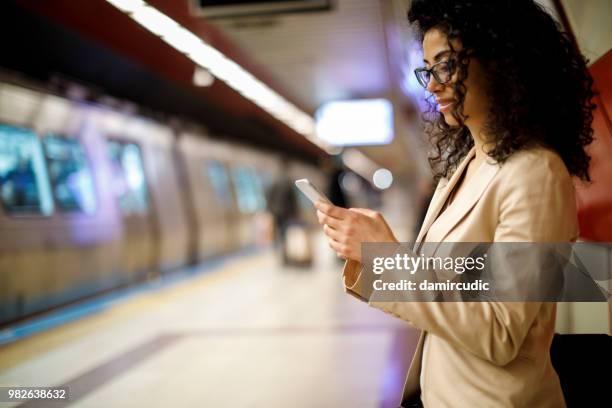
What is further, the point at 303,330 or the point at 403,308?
the point at 303,330

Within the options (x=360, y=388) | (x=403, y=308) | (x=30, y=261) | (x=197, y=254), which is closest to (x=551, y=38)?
(x=403, y=308)

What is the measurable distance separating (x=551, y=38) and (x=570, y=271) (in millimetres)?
540

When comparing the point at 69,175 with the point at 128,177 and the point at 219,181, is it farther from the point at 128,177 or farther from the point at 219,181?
the point at 219,181

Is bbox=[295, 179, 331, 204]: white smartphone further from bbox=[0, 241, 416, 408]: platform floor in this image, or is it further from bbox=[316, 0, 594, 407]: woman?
bbox=[0, 241, 416, 408]: platform floor

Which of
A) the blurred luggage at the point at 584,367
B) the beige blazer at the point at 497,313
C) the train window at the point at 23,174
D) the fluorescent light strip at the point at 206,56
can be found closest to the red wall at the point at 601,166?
the blurred luggage at the point at 584,367

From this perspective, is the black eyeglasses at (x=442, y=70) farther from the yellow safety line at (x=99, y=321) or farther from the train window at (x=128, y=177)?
the train window at (x=128, y=177)

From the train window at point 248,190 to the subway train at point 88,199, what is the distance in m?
2.57

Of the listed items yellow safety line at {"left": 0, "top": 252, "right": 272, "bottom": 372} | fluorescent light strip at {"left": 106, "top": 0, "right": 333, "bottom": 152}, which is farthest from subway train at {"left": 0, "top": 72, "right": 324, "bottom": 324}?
fluorescent light strip at {"left": 106, "top": 0, "right": 333, "bottom": 152}

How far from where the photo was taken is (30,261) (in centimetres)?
555

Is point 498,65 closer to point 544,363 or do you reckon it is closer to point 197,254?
point 544,363

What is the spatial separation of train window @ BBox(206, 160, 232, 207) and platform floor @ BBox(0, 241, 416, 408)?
18.5 feet

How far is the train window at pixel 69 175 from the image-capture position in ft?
20.7

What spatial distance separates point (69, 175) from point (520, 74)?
6.50 metres

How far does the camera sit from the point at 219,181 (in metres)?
13.3
